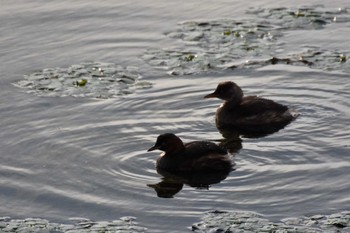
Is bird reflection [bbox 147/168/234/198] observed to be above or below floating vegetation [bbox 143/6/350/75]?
below

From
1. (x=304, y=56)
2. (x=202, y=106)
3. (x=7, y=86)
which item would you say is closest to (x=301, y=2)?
(x=304, y=56)

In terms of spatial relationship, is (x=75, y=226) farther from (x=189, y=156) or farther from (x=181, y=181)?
(x=189, y=156)

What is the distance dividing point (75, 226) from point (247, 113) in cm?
523

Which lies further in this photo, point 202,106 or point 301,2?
point 301,2

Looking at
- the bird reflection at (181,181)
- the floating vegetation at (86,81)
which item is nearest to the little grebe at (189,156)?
the bird reflection at (181,181)

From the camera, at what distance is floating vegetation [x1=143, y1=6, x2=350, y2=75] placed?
19594 millimetres

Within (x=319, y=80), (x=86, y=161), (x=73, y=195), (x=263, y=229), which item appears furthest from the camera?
(x=319, y=80)

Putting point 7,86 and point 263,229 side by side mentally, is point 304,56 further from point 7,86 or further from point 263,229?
point 263,229

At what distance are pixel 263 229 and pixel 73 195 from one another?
2.75m

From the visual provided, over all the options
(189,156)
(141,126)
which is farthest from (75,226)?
(141,126)

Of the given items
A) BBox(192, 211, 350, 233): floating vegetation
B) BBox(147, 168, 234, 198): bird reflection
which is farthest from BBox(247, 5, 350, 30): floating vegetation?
BBox(192, 211, 350, 233): floating vegetation

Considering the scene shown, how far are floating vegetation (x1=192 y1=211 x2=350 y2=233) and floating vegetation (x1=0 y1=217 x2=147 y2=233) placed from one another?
0.80 meters

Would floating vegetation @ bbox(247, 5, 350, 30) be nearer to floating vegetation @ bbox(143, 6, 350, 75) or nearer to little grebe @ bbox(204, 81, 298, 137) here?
floating vegetation @ bbox(143, 6, 350, 75)

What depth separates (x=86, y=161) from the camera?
52.5 ft
